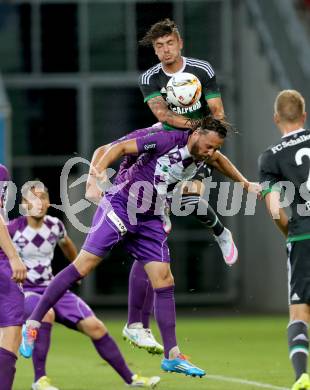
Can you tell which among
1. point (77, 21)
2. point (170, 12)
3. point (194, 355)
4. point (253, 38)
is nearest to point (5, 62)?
point (77, 21)

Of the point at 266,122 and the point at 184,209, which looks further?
the point at 266,122

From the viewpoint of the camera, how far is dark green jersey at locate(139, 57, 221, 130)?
28.8 ft

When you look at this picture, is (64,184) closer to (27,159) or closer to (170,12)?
(27,159)

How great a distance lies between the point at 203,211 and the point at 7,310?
2.73m

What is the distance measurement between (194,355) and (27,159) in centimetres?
850

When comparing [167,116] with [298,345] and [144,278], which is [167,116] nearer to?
[144,278]

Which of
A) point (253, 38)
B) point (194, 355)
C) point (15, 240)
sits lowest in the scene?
point (194, 355)

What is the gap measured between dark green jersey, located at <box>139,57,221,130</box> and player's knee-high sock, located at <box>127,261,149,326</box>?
4.10 feet

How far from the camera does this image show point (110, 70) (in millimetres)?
19953

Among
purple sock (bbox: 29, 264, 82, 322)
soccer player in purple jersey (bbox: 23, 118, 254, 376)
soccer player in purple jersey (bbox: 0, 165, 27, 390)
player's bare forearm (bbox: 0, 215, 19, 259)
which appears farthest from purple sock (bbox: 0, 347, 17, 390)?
purple sock (bbox: 29, 264, 82, 322)

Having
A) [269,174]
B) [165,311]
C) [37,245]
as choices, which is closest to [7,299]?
[165,311]

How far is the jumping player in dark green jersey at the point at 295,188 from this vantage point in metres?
7.37

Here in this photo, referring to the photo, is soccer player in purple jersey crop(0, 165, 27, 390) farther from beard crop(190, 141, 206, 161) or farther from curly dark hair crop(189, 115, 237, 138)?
curly dark hair crop(189, 115, 237, 138)

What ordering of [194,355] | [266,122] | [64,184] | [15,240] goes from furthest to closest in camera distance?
1. [266,122]
2. [64,184]
3. [194,355]
4. [15,240]
